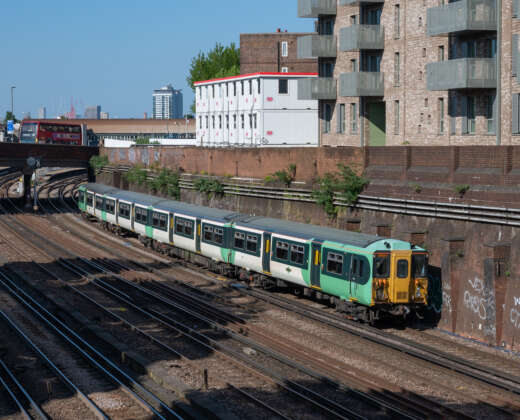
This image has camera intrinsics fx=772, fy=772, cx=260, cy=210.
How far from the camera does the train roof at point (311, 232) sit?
84.4 ft

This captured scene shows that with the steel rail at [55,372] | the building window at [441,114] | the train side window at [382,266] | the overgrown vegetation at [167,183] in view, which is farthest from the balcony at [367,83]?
the steel rail at [55,372]

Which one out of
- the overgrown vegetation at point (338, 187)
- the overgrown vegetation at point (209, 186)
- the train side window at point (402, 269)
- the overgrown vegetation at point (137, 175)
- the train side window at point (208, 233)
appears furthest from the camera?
the overgrown vegetation at point (137, 175)

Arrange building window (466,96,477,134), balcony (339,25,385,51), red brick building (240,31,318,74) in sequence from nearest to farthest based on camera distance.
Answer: building window (466,96,477,134) → balcony (339,25,385,51) → red brick building (240,31,318,74)

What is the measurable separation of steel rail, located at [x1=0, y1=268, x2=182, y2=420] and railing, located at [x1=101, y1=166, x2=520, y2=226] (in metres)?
12.6

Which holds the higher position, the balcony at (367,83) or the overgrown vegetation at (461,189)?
the balcony at (367,83)

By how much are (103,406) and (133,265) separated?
23.1 meters

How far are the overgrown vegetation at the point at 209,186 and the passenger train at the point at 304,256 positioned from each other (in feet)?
15.9

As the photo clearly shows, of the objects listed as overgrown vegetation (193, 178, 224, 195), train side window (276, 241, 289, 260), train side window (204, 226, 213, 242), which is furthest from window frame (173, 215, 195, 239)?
train side window (276, 241, 289, 260)

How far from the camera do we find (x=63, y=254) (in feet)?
149

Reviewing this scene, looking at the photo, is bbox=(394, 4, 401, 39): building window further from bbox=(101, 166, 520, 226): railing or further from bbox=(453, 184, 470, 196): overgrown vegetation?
bbox=(453, 184, 470, 196): overgrown vegetation

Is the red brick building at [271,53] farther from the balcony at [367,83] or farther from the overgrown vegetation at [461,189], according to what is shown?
the overgrown vegetation at [461,189]

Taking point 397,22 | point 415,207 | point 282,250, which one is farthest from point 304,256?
point 397,22

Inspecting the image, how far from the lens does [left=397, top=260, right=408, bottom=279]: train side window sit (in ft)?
80.3

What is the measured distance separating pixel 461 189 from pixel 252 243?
902 centimetres
